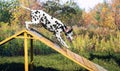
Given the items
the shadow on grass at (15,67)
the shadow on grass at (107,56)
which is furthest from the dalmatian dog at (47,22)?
the shadow on grass at (107,56)

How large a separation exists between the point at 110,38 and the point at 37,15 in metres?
10.6

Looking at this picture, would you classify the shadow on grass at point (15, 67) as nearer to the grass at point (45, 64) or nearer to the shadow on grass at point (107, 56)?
the grass at point (45, 64)

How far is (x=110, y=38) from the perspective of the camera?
18.0 metres

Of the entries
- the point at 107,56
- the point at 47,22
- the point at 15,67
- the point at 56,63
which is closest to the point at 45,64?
the point at 56,63

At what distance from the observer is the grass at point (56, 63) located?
12.7m

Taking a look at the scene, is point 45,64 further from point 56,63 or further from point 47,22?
point 47,22

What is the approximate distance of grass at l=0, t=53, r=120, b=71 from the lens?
12.7 meters

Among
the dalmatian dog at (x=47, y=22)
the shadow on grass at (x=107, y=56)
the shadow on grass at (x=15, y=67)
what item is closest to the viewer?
the dalmatian dog at (x=47, y=22)

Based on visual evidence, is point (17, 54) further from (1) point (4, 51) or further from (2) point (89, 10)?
(2) point (89, 10)

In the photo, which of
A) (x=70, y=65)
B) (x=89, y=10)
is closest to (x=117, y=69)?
(x=70, y=65)

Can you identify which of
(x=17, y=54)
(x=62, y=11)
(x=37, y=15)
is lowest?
(x=17, y=54)

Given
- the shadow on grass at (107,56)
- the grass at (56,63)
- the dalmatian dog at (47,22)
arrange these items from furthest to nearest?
the shadow on grass at (107,56)
the grass at (56,63)
the dalmatian dog at (47,22)

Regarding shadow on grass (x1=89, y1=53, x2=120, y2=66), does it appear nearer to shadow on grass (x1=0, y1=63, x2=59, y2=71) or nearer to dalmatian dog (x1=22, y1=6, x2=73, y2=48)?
shadow on grass (x1=0, y1=63, x2=59, y2=71)

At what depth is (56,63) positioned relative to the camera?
13820mm
